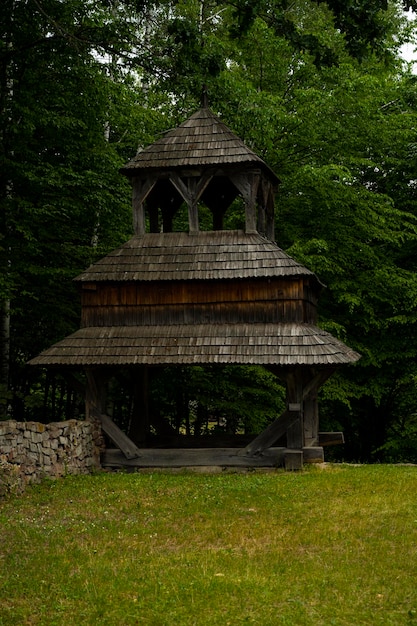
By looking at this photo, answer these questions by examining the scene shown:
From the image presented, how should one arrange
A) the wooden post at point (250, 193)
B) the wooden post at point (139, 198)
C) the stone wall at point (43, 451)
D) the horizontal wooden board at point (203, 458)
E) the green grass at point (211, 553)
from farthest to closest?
the wooden post at point (139, 198), the wooden post at point (250, 193), the horizontal wooden board at point (203, 458), the stone wall at point (43, 451), the green grass at point (211, 553)

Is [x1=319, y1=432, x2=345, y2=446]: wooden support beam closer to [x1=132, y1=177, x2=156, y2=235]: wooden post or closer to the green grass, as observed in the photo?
the green grass

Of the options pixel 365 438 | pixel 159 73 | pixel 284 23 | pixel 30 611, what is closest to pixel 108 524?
pixel 30 611

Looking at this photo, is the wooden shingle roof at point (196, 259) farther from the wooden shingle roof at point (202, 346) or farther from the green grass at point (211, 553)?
the green grass at point (211, 553)

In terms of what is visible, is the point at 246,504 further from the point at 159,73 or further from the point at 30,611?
the point at 159,73

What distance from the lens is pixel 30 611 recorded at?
21.5 feet

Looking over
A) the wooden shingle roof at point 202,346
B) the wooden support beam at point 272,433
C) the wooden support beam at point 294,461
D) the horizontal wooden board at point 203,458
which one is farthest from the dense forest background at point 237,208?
the wooden support beam at point 294,461

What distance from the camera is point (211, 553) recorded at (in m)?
8.25

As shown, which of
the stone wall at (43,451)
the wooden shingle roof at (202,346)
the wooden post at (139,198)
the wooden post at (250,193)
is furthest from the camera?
the wooden post at (139,198)

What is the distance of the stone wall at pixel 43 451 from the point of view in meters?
11.4

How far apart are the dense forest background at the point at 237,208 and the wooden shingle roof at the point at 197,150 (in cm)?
61

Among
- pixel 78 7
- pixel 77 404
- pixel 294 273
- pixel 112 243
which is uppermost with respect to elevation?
pixel 78 7

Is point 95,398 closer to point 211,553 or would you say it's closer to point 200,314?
point 200,314

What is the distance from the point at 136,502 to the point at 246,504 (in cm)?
167

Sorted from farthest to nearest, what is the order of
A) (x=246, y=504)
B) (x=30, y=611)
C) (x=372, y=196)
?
(x=372, y=196)
(x=246, y=504)
(x=30, y=611)
